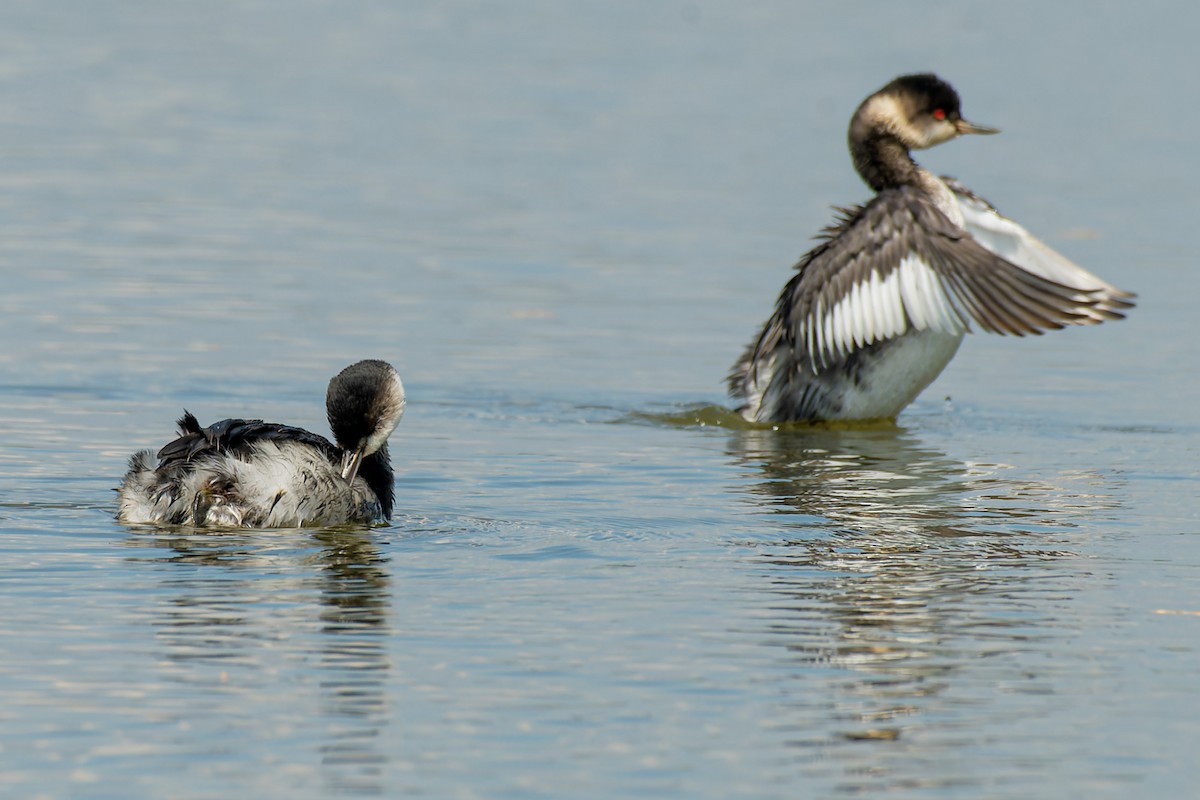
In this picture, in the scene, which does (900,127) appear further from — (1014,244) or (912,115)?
(1014,244)

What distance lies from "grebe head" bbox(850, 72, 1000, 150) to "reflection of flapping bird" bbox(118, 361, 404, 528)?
4.56 meters

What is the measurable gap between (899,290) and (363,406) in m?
3.76

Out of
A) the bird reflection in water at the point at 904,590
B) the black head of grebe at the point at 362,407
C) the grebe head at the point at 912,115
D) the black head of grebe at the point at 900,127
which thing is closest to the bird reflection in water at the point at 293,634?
the black head of grebe at the point at 362,407

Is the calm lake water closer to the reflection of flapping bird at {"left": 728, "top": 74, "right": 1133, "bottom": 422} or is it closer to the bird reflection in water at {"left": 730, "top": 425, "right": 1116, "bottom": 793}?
the bird reflection in water at {"left": 730, "top": 425, "right": 1116, "bottom": 793}

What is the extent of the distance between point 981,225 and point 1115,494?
8.88 ft

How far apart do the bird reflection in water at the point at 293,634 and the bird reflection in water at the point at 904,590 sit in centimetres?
116

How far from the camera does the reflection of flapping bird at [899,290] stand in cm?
1063

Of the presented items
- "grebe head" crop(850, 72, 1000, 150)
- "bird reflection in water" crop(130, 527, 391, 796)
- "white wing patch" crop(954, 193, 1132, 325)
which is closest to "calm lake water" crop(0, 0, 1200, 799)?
"bird reflection in water" crop(130, 527, 391, 796)

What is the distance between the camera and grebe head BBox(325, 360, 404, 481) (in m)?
8.21

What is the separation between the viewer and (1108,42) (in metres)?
25.8

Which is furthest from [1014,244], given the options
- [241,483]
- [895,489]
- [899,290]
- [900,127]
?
[241,483]

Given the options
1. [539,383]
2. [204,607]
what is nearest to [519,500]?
[204,607]

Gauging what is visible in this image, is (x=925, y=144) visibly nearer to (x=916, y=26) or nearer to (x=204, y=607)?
(x=204, y=607)

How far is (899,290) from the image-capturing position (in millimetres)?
11016
